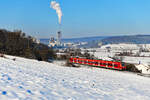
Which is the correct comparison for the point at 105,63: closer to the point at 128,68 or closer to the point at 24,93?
the point at 128,68

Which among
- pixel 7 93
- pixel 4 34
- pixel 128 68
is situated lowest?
pixel 128 68

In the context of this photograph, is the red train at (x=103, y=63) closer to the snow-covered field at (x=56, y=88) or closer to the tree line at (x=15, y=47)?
the tree line at (x=15, y=47)

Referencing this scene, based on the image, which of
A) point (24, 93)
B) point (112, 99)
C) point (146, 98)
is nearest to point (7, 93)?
point (24, 93)

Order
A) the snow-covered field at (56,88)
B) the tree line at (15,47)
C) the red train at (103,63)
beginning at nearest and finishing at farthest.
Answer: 1. the snow-covered field at (56,88)
2. the red train at (103,63)
3. the tree line at (15,47)

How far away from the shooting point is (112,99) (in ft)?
28.0

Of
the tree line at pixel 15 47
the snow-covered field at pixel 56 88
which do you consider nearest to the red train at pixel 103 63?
the tree line at pixel 15 47

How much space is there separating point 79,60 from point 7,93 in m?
42.1

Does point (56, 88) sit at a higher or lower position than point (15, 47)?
lower

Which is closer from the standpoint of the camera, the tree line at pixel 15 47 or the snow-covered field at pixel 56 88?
the snow-covered field at pixel 56 88

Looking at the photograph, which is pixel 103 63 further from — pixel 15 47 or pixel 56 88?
pixel 56 88

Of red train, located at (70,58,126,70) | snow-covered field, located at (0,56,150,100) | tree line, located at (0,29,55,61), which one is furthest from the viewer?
tree line, located at (0,29,55,61)

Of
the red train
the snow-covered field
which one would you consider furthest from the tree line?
the snow-covered field

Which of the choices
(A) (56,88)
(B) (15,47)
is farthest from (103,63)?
(A) (56,88)

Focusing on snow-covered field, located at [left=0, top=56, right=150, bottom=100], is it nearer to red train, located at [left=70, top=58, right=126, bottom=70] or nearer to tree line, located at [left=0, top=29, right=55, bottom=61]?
red train, located at [left=70, top=58, right=126, bottom=70]
